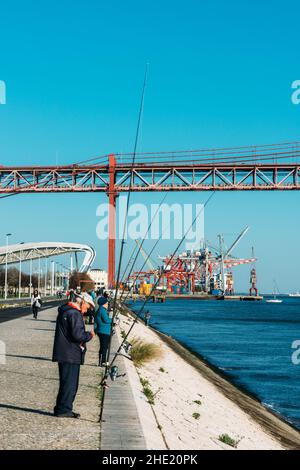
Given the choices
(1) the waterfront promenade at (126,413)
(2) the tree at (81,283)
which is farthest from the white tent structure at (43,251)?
(1) the waterfront promenade at (126,413)

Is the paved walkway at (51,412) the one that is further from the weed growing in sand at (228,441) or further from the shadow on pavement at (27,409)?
the weed growing in sand at (228,441)

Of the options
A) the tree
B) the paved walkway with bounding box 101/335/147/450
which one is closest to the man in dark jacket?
the paved walkway with bounding box 101/335/147/450

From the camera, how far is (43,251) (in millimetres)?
121312

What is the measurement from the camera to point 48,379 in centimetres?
1121

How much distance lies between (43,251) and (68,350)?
11510 cm

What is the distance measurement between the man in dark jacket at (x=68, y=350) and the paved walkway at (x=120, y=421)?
53 cm

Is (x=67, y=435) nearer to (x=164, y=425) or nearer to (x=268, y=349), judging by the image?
(x=164, y=425)

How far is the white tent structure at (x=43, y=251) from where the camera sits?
369ft

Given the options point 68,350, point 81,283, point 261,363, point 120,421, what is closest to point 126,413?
point 120,421

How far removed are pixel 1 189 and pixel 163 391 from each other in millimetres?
55601

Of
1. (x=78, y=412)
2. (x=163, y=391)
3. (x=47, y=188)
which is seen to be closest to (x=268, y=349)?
(x=163, y=391)

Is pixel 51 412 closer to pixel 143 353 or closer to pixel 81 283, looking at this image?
pixel 143 353
